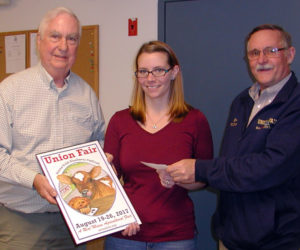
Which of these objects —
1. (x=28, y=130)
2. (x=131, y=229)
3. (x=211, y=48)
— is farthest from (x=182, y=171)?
(x=211, y=48)

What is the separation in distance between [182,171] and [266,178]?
1.29 feet

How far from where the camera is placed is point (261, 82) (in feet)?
5.35

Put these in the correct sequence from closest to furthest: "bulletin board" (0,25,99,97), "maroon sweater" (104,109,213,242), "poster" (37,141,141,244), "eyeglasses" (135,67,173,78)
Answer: "poster" (37,141,141,244) → "maroon sweater" (104,109,213,242) → "eyeglasses" (135,67,173,78) → "bulletin board" (0,25,99,97)

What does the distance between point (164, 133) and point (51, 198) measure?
0.65m

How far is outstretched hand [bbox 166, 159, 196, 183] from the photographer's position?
163cm

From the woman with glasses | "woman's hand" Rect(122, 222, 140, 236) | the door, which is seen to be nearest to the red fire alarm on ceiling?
the door

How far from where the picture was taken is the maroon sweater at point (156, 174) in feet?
5.55

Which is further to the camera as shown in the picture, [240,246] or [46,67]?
[46,67]

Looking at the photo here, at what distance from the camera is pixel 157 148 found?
176cm

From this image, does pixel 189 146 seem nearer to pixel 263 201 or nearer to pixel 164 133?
pixel 164 133

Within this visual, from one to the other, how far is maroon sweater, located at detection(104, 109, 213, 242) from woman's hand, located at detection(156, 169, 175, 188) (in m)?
0.03

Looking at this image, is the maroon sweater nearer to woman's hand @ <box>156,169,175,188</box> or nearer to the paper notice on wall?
woman's hand @ <box>156,169,175,188</box>

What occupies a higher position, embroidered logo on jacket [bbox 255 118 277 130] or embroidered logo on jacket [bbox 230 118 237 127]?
embroidered logo on jacket [bbox 255 118 277 130]

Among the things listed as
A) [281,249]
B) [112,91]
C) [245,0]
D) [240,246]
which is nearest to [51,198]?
[240,246]
